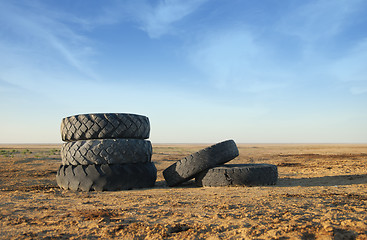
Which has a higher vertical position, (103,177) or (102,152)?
(102,152)

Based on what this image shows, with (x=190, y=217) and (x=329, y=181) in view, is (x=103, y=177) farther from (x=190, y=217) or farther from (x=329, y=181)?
(x=329, y=181)

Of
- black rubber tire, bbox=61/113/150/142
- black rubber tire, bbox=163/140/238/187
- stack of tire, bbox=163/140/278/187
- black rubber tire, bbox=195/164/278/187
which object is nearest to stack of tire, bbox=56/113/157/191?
black rubber tire, bbox=61/113/150/142

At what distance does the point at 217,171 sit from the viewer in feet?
20.3

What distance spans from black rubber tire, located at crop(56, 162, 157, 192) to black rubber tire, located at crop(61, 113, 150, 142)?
25.3 inches

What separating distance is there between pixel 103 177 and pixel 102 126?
3.49ft

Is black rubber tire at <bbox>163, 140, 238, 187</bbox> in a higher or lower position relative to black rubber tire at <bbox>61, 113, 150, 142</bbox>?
lower

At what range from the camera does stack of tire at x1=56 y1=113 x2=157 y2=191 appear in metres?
5.96

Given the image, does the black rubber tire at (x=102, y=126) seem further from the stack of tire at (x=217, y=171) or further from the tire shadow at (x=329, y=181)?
the tire shadow at (x=329, y=181)

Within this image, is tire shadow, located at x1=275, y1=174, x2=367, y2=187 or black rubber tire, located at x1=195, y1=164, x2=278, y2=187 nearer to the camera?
black rubber tire, located at x1=195, y1=164, x2=278, y2=187

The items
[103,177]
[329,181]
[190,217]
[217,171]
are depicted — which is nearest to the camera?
[190,217]

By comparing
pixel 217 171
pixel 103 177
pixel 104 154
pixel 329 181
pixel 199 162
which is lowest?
pixel 329 181

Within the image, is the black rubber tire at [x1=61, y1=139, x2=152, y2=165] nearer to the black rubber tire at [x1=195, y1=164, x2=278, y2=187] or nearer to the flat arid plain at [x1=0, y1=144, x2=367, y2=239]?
the flat arid plain at [x1=0, y1=144, x2=367, y2=239]

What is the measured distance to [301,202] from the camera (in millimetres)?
4211

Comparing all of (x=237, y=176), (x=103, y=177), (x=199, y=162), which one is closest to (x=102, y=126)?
(x=103, y=177)
